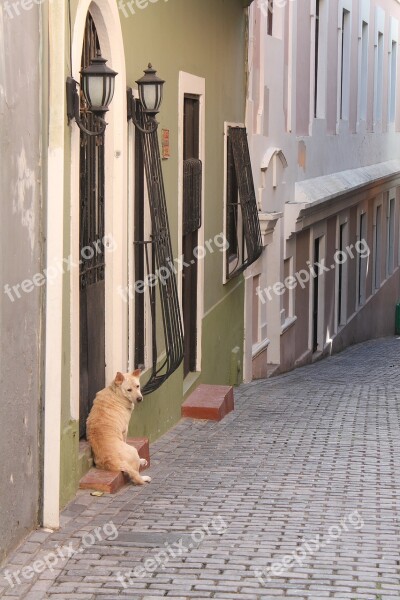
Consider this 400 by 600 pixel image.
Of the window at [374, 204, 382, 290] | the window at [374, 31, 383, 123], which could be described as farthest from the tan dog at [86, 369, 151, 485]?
the window at [374, 204, 382, 290]

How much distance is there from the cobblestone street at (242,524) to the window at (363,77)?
14.2m

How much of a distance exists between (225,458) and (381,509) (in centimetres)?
227

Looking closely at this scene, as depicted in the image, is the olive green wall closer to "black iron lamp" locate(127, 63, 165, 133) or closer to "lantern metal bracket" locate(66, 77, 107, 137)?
"black iron lamp" locate(127, 63, 165, 133)

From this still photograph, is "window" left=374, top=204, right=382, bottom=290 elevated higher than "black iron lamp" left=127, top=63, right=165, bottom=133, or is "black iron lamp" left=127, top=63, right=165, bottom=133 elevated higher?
"black iron lamp" left=127, top=63, right=165, bottom=133

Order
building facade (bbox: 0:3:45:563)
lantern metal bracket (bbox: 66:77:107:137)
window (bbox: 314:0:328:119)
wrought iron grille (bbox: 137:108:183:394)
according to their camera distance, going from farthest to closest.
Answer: window (bbox: 314:0:328:119), wrought iron grille (bbox: 137:108:183:394), lantern metal bracket (bbox: 66:77:107:137), building facade (bbox: 0:3:45:563)

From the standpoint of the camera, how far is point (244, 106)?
51.3ft

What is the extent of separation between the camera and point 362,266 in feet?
88.7

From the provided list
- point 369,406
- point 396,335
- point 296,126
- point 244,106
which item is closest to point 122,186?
point 369,406

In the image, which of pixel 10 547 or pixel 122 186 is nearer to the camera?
pixel 10 547

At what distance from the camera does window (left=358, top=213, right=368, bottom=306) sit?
26.6 meters

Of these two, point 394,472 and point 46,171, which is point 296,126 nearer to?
point 394,472

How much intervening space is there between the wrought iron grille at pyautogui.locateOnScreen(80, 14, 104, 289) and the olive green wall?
643mm

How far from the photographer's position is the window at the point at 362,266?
26.6m

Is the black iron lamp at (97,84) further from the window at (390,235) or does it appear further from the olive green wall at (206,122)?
the window at (390,235)
